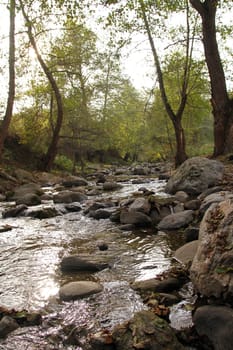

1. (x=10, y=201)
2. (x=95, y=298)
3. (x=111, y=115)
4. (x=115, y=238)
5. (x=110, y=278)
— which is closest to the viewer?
(x=95, y=298)

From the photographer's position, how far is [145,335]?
2742 millimetres

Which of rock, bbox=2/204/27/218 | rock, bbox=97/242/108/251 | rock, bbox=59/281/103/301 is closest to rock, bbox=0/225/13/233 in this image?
rock, bbox=2/204/27/218

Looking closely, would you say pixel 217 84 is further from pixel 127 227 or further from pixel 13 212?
pixel 13 212

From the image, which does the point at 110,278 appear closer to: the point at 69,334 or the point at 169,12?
the point at 69,334

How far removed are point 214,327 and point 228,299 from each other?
12.2 inches

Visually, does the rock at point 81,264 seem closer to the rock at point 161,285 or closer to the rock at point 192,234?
the rock at point 161,285

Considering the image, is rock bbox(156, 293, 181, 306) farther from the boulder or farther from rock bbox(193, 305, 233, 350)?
the boulder

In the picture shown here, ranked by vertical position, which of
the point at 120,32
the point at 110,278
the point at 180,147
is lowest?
the point at 110,278

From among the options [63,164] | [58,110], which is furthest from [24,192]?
[63,164]

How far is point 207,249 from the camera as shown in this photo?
140 inches

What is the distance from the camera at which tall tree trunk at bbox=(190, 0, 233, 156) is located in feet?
44.2

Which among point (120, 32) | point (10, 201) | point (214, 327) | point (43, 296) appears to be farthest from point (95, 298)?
point (120, 32)

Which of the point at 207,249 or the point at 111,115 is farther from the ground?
the point at 111,115

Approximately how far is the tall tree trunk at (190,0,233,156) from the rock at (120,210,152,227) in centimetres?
761
